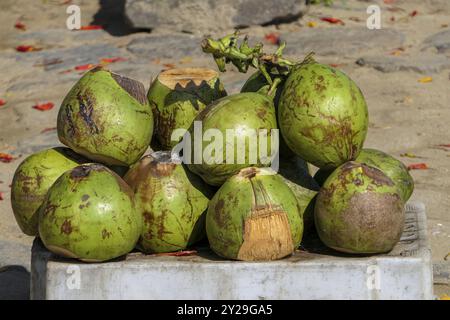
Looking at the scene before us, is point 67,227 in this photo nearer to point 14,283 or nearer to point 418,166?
point 14,283

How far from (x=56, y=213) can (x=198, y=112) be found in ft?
2.61

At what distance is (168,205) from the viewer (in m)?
3.37

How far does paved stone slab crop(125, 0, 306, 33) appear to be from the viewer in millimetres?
8023

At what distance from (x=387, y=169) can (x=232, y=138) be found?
2.34 ft

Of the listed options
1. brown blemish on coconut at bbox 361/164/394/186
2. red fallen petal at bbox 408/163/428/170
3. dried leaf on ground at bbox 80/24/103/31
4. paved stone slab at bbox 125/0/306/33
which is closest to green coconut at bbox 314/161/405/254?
brown blemish on coconut at bbox 361/164/394/186

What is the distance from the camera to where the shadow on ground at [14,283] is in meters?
4.41

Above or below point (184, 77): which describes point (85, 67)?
below

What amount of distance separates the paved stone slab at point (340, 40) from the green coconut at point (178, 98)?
3.89m

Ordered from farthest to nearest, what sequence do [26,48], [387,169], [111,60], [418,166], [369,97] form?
[26,48] → [111,60] → [369,97] → [418,166] → [387,169]

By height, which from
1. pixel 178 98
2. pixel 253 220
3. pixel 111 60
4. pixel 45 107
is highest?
pixel 178 98

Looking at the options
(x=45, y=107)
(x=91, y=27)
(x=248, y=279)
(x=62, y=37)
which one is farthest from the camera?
(x=91, y=27)

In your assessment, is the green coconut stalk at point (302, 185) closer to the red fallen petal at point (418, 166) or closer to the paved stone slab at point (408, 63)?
the red fallen petal at point (418, 166)

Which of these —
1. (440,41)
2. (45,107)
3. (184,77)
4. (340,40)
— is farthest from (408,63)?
(184,77)

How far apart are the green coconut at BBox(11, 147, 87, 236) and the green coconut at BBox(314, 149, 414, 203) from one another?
954mm
